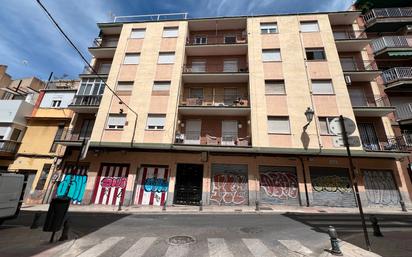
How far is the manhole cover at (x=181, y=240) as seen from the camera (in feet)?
19.1

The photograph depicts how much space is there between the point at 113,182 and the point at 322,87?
59.3ft

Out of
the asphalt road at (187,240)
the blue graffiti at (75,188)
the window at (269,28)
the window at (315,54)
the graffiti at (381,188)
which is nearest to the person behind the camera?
the asphalt road at (187,240)

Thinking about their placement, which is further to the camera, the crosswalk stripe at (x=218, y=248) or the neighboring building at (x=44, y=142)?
the neighboring building at (x=44, y=142)

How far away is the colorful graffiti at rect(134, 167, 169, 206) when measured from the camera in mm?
15188

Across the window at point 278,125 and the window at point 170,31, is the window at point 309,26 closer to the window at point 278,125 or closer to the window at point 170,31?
the window at point 278,125

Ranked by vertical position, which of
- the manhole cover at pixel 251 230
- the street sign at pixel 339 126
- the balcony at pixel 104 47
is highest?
the balcony at pixel 104 47

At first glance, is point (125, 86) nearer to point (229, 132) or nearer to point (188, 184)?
point (229, 132)

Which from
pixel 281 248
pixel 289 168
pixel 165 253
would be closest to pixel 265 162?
pixel 289 168

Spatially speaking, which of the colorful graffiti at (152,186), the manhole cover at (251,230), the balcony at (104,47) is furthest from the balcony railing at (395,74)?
the balcony at (104,47)

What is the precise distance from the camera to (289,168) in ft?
50.0

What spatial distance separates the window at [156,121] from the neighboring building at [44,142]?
8.09 m

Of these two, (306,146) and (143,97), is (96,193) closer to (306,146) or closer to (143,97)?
(143,97)

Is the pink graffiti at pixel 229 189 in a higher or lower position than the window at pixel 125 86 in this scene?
lower

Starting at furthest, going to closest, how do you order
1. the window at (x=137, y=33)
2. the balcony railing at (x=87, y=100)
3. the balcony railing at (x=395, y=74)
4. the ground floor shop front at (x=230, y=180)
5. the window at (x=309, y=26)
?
the window at (x=137, y=33), the window at (x=309, y=26), the balcony railing at (x=87, y=100), the balcony railing at (x=395, y=74), the ground floor shop front at (x=230, y=180)
